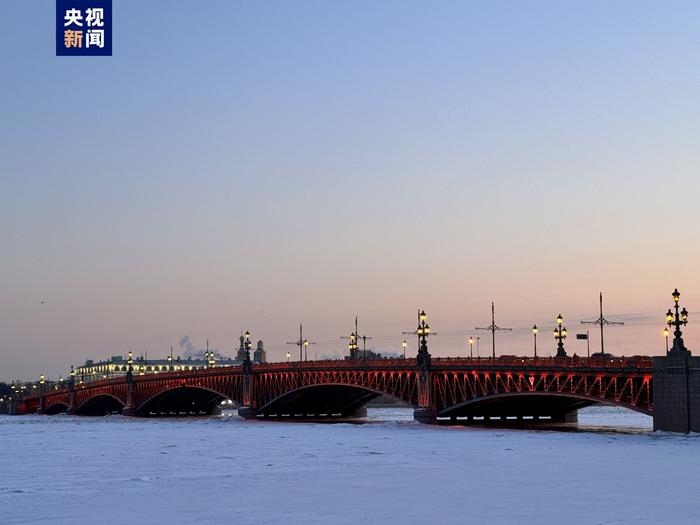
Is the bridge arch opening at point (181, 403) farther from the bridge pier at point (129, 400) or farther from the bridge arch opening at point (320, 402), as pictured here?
the bridge arch opening at point (320, 402)

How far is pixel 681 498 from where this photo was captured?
35.5 meters

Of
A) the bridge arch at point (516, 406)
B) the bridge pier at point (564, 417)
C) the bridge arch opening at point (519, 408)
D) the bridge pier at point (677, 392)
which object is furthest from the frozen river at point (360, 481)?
Answer: the bridge pier at point (564, 417)

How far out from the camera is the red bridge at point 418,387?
261 feet

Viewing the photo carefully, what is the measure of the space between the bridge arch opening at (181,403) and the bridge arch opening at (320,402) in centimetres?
2060

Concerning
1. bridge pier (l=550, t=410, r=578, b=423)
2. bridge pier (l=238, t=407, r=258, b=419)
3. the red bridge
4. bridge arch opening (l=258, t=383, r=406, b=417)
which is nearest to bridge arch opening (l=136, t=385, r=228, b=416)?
the red bridge

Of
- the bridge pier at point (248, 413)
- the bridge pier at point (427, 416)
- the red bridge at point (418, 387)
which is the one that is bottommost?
the bridge pier at point (248, 413)

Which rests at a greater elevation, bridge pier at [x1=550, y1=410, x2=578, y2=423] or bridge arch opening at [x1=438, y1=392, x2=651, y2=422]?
bridge arch opening at [x1=438, y1=392, x2=651, y2=422]

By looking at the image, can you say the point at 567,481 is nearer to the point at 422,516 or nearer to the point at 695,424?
the point at 422,516

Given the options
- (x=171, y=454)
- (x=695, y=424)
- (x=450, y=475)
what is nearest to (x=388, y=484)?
(x=450, y=475)

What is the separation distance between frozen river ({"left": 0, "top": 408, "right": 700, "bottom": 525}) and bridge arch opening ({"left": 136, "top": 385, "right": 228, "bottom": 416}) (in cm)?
8472

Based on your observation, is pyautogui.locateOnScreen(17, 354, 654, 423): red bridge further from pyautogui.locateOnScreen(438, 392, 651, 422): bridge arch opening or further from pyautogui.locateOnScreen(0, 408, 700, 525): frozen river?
pyautogui.locateOnScreen(0, 408, 700, 525): frozen river

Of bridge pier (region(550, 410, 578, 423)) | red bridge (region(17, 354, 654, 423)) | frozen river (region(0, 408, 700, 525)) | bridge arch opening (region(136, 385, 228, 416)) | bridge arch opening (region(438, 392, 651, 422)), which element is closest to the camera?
frozen river (region(0, 408, 700, 525))

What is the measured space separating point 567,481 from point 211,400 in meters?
134

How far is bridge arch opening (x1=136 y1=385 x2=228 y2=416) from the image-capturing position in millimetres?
160375
